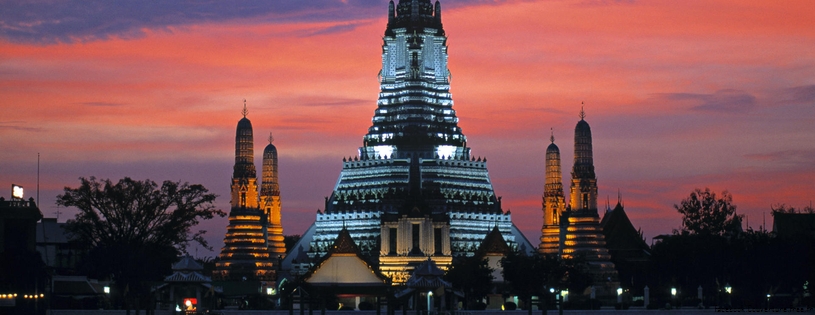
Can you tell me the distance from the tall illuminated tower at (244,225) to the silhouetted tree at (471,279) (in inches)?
914

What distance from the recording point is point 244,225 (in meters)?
154

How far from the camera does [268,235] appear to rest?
6334 inches

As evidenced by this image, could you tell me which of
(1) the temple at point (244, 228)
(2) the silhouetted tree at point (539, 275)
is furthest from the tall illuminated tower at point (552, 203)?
(1) the temple at point (244, 228)

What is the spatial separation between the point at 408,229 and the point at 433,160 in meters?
12.6

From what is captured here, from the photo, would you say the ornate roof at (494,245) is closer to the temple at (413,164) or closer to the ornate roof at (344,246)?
the temple at (413,164)

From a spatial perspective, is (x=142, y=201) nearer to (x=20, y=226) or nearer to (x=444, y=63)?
(x=20, y=226)

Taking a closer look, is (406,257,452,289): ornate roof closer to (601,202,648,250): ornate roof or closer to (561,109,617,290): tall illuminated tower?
(561,109,617,290): tall illuminated tower

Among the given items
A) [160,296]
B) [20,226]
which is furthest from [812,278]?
[20,226]

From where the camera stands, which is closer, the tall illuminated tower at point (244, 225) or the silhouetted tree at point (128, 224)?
the silhouetted tree at point (128, 224)

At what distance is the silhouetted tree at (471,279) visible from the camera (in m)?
132

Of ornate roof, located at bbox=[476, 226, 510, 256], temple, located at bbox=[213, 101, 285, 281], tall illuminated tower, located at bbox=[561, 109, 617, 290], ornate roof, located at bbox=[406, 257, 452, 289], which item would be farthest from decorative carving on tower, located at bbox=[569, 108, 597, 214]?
ornate roof, located at bbox=[406, 257, 452, 289]

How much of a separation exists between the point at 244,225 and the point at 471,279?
29027 millimetres

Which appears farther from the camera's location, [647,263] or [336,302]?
[647,263]

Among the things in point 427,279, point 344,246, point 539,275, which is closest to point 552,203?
point 344,246
